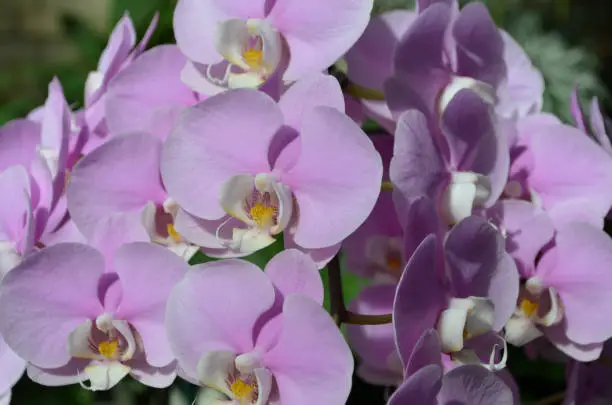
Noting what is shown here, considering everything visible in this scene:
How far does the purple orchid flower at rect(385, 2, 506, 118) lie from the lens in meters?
0.44

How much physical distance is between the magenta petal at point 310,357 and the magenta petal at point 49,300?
0.11 meters

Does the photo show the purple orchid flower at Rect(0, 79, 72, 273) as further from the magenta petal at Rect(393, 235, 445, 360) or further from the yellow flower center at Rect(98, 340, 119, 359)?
the magenta petal at Rect(393, 235, 445, 360)

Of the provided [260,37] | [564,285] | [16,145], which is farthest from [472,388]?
[16,145]

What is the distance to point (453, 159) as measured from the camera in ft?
1.48

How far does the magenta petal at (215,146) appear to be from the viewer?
40cm

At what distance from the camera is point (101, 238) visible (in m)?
0.42

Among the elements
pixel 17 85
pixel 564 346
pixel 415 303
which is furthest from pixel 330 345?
pixel 17 85

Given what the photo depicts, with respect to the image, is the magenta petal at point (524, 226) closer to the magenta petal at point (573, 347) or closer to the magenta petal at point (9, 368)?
the magenta petal at point (573, 347)

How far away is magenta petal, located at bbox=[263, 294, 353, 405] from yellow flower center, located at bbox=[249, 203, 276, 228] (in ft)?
0.19

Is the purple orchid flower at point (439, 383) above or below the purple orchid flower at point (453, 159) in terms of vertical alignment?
below


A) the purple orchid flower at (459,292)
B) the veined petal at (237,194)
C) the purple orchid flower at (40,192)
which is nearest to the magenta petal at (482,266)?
the purple orchid flower at (459,292)

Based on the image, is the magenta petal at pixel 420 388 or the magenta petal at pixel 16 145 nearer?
the magenta petal at pixel 420 388

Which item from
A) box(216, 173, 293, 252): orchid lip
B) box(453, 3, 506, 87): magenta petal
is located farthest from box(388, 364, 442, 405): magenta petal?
box(453, 3, 506, 87): magenta petal

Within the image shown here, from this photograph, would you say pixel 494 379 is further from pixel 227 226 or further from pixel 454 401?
pixel 227 226
